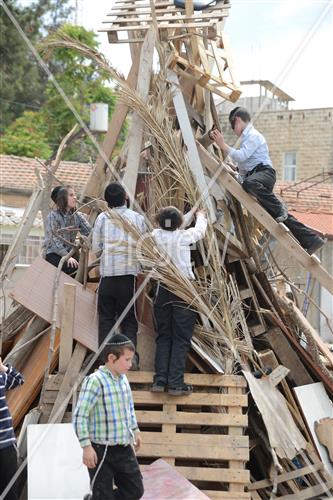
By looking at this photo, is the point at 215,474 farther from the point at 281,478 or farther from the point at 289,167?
the point at 289,167

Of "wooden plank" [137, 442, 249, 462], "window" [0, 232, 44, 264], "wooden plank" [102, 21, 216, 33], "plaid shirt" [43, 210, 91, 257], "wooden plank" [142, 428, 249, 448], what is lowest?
"window" [0, 232, 44, 264]

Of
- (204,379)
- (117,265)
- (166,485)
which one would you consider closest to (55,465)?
(166,485)

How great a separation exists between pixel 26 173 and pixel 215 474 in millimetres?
15927

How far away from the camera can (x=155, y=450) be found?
6.06 meters

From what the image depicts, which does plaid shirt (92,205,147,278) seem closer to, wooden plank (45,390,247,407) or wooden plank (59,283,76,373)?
wooden plank (59,283,76,373)

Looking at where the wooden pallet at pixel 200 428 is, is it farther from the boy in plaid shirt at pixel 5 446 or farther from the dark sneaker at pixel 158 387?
the boy in plaid shirt at pixel 5 446

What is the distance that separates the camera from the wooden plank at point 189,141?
691 cm

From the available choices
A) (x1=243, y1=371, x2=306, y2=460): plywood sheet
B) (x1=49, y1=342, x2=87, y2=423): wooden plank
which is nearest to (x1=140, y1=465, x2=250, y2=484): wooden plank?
(x1=243, y1=371, x2=306, y2=460): plywood sheet

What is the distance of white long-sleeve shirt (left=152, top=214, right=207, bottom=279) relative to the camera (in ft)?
20.7

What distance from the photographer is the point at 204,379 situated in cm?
632

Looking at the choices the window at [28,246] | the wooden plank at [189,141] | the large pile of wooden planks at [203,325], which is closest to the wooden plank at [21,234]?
A: the large pile of wooden planks at [203,325]

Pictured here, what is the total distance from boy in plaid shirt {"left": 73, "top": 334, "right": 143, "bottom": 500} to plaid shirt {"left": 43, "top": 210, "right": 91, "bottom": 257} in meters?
2.58

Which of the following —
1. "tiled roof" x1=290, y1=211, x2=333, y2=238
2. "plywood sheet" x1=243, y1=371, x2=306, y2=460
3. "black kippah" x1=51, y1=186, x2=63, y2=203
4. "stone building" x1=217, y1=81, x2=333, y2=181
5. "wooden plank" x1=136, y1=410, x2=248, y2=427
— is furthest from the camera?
"stone building" x1=217, y1=81, x2=333, y2=181

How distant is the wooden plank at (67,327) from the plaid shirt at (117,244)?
0.31 m
